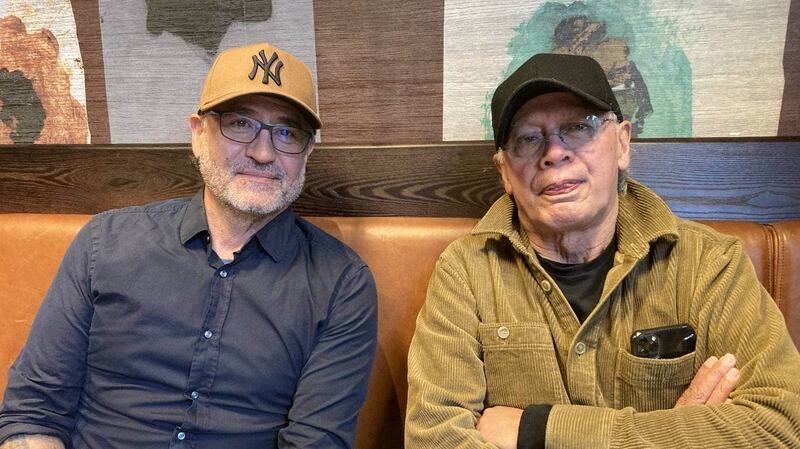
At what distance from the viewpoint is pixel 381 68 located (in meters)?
1.61

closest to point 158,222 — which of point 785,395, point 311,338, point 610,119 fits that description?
point 311,338

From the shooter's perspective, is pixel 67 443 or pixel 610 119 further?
pixel 67 443

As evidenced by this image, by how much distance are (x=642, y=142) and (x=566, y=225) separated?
56 centimetres

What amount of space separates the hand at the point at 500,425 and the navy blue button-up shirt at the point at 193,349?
327mm

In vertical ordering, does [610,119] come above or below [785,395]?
above

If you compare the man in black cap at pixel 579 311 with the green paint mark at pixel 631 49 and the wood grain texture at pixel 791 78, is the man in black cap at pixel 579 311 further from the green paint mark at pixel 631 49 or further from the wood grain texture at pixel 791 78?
the wood grain texture at pixel 791 78

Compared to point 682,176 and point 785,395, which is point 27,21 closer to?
point 682,176

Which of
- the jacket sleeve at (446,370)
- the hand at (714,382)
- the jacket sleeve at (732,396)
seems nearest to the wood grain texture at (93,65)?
the jacket sleeve at (446,370)

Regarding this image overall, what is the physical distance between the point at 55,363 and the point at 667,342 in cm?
148

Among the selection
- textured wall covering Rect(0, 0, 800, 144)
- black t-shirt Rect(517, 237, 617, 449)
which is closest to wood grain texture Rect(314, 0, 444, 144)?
textured wall covering Rect(0, 0, 800, 144)

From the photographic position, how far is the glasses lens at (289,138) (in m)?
1.25

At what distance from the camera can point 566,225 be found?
1.12 metres

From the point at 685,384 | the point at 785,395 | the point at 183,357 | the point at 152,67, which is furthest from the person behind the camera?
the point at 152,67

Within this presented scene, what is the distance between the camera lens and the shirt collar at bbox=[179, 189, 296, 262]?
1.28 metres
